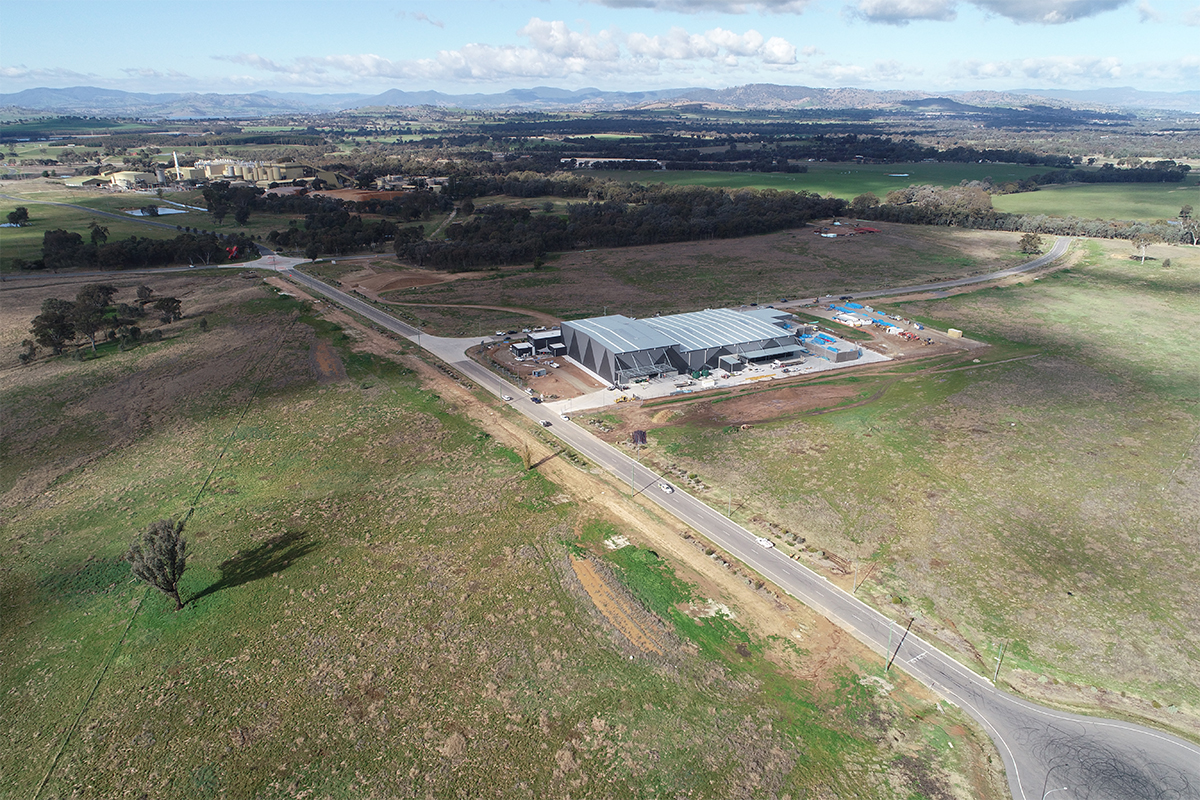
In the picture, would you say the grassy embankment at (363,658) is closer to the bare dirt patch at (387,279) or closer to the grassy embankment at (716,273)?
the grassy embankment at (716,273)

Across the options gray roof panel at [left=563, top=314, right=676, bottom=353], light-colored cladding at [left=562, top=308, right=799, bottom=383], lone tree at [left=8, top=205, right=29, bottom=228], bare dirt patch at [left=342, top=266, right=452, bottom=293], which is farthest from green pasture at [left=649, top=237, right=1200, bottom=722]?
lone tree at [left=8, top=205, right=29, bottom=228]

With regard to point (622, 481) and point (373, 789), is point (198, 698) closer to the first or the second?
point (373, 789)

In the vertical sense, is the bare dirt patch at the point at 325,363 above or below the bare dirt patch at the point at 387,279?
below

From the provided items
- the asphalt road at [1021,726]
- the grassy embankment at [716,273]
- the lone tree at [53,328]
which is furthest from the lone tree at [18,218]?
the asphalt road at [1021,726]

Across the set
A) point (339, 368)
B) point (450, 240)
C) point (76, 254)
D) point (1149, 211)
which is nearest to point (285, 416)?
point (339, 368)

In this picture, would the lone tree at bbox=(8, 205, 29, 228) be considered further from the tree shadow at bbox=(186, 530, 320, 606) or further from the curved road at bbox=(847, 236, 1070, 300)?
the curved road at bbox=(847, 236, 1070, 300)

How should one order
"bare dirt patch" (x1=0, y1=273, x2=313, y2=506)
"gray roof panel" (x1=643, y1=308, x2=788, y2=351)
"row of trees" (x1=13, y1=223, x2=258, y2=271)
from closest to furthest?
"bare dirt patch" (x1=0, y1=273, x2=313, y2=506) → "gray roof panel" (x1=643, y1=308, x2=788, y2=351) → "row of trees" (x1=13, y1=223, x2=258, y2=271)
